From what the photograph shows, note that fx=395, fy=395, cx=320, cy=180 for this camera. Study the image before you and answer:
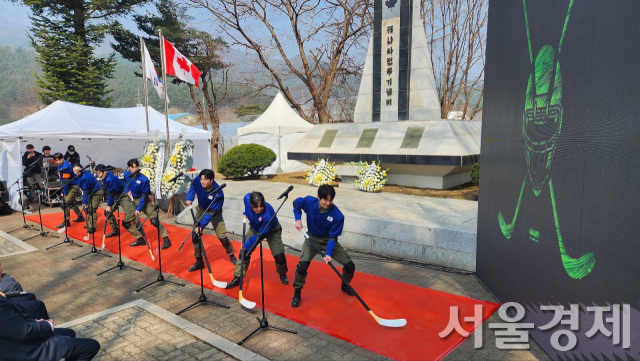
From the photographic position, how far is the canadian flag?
11.9 metres

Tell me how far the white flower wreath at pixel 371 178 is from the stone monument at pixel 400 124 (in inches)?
15.1

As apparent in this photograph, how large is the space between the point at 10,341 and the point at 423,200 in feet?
30.2

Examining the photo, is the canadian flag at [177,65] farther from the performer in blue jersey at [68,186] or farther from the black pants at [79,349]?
the black pants at [79,349]

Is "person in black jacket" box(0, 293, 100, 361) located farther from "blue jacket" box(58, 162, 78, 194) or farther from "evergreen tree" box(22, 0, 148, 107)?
"evergreen tree" box(22, 0, 148, 107)

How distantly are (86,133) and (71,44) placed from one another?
15123mm

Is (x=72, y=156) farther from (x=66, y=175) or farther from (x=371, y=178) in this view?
(x=371, y=178)

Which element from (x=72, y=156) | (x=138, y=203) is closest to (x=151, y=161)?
(x=138, y=203)

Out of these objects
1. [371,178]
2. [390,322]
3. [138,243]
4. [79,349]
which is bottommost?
[138,243]

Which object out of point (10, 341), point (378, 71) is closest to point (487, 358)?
point (10, 341)

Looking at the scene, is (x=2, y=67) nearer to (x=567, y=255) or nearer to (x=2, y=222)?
(x=2, y=222)

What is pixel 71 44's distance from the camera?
25.8m

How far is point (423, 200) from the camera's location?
10602mm

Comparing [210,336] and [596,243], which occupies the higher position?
[596,243]

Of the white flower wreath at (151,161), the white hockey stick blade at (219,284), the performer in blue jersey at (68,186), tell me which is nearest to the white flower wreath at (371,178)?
the white flower wreath at (151,161)
